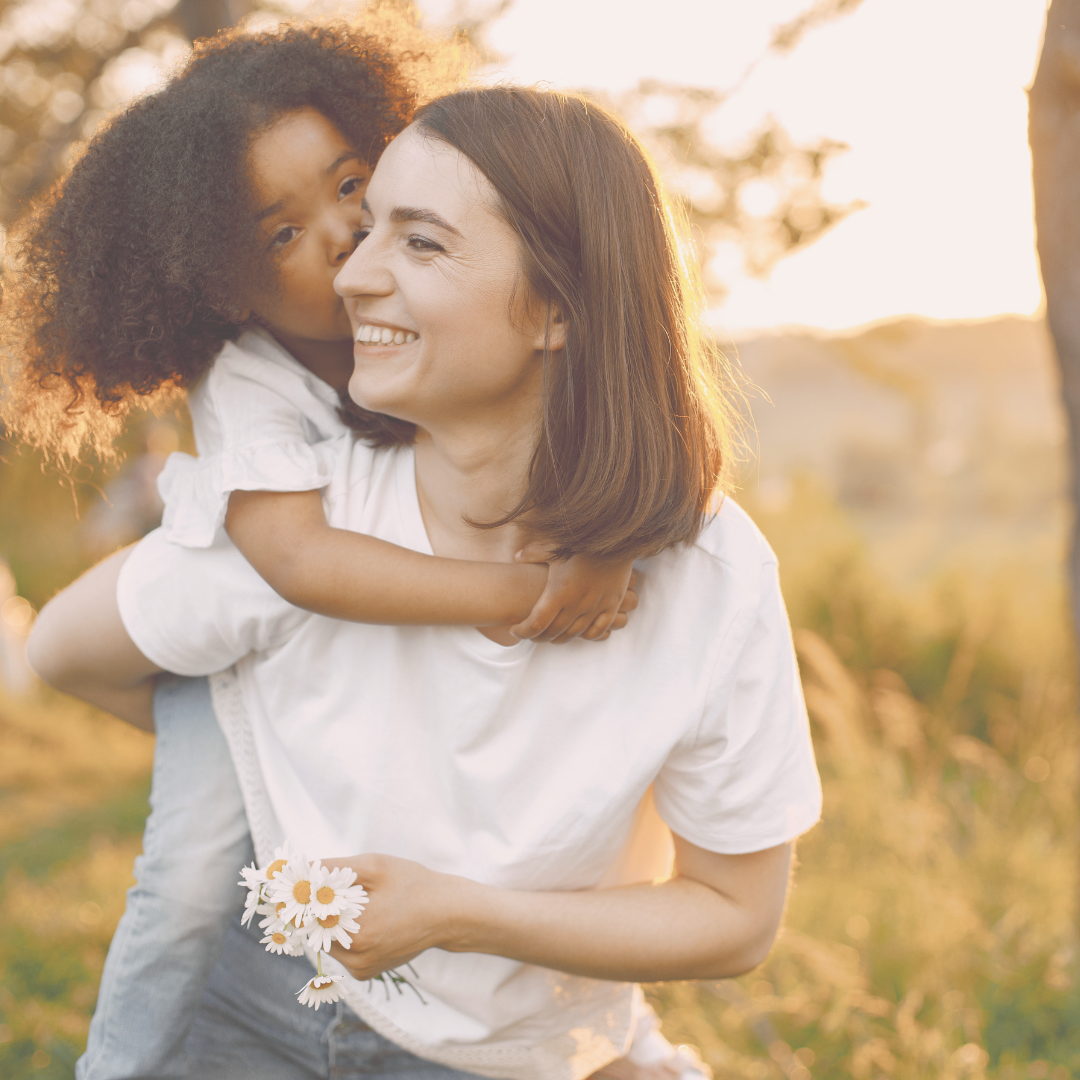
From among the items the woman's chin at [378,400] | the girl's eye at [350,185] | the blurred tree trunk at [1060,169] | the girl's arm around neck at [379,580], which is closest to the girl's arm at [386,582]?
the girl's arm around neck at [379,580]

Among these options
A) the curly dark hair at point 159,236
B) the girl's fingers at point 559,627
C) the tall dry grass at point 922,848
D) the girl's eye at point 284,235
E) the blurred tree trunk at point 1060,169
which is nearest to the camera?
the girl's fingers at point 559,627

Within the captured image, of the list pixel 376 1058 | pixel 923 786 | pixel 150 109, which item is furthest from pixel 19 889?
pixel 923 786

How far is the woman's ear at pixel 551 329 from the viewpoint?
4.83ft

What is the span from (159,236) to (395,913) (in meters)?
1.10

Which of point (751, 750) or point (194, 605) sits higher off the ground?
point (194, 605)

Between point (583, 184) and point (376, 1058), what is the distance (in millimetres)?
1433

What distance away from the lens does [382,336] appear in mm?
1497

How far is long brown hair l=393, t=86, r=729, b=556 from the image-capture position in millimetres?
1412

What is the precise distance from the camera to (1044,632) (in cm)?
520

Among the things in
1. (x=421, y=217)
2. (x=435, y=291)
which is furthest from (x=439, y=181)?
(x=435, y=291)

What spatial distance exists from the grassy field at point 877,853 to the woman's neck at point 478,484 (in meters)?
1.79

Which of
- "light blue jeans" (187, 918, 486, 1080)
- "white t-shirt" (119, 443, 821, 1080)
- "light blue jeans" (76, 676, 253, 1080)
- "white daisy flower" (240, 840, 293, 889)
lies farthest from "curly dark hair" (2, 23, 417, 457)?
"light blue jeans" (187, 918, 486, 1080)

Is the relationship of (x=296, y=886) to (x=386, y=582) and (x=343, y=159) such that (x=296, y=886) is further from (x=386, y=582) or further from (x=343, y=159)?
(x=343, y=159)

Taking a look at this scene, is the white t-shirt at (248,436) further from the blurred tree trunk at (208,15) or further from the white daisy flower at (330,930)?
the blurred tree trunk at (208,15)
